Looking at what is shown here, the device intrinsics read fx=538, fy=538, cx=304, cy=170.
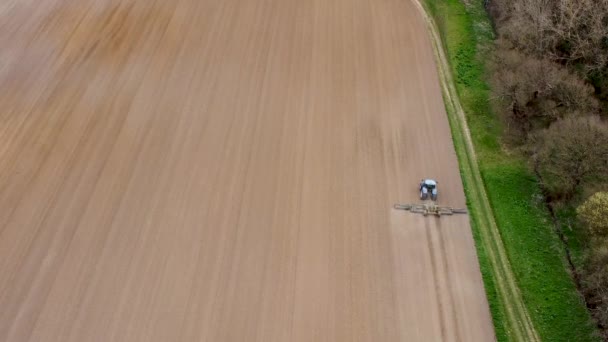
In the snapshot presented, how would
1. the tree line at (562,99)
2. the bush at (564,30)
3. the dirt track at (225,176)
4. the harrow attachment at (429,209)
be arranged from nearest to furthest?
the dirt track at (225,176)
the tree line at (562,99)
the harrow attachment at (429,209)
the bush at (564,30)

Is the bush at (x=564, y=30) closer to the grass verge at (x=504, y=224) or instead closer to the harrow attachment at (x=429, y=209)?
the grass verge at (x=504, y=224)

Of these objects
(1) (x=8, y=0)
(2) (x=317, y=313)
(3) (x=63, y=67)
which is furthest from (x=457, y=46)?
(1) (x=8, y=0)

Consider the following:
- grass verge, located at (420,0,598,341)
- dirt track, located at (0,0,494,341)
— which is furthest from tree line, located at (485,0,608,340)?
dirt track, located at (0,0,494,341)

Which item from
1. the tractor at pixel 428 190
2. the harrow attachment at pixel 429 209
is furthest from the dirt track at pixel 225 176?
the tractor at pixel 428 190

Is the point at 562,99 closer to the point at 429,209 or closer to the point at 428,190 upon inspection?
the point at 428,190

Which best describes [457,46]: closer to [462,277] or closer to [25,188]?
[462,277]

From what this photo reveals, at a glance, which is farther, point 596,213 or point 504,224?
point 504,224

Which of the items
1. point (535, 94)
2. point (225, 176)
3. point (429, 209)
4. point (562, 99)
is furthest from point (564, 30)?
point (225, 176)
